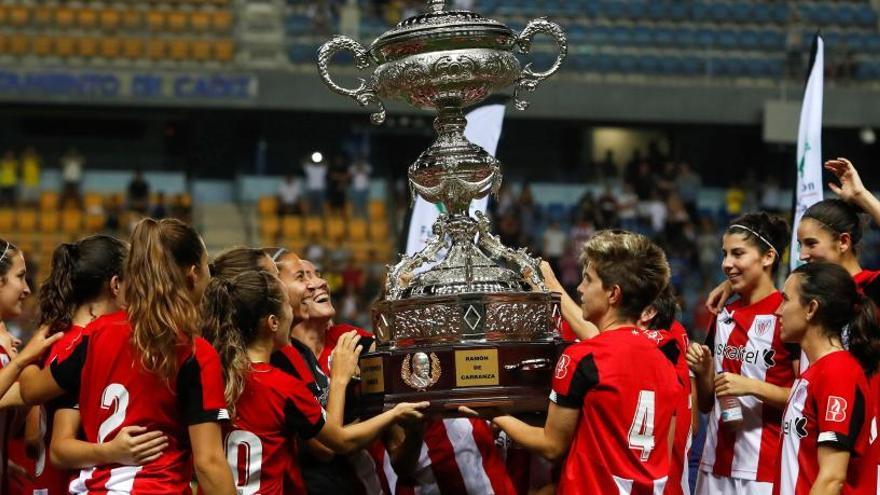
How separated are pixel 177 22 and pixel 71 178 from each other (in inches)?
120

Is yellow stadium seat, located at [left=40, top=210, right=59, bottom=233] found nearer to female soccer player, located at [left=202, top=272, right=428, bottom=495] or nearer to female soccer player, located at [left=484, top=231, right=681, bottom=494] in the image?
female soccer player, located at [left=202, top=272, right=428, bottom=495]

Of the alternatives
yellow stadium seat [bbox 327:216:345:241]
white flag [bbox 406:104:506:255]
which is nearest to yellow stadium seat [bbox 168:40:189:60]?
yellow stadium seat [bbox 327:216:345:241]

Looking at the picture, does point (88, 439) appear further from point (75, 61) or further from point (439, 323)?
point (75, 61)

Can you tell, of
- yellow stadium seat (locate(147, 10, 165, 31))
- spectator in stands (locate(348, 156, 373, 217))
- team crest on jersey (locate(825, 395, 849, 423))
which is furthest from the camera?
yellow stadium seat (locate(147, 10, 165, 31))

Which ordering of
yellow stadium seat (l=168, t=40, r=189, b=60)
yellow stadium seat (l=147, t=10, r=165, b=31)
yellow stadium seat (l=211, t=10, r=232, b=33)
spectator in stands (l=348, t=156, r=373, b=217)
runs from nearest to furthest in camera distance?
spectator in stands (l=348, t=156, r=373, b=217), yellow stadium seat (l=168, t=40, r=189, b=60), yellow stadium seat (l=147, t=10, r=165, b=31), yellow stadium seat (l=211, t=10, r=232, b=33)

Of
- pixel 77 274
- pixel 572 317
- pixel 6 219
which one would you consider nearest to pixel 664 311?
pixel 572 317

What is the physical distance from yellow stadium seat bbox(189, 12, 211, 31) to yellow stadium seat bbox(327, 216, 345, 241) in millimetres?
4083

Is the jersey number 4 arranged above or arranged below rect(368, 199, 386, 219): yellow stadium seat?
below

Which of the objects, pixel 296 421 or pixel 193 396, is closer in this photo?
pixel 193 396

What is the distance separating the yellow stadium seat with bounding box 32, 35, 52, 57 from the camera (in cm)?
1906

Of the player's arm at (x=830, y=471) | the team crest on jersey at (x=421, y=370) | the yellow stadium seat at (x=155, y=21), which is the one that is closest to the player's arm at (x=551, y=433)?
the team crest on jersey at (x=421, y=370)

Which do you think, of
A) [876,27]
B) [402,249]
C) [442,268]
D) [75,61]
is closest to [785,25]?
[876,27]

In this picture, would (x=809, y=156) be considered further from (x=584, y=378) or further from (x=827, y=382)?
(x=584, y=378)

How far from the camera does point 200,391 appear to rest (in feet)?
13.1
